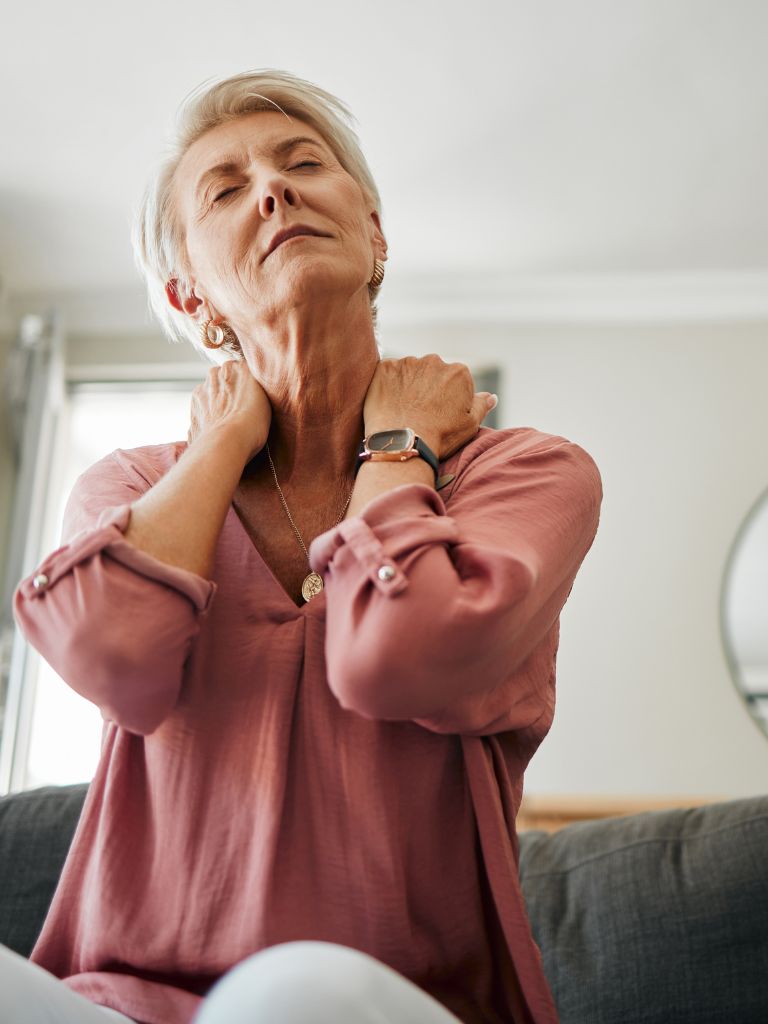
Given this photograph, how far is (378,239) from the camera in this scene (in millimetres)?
1281

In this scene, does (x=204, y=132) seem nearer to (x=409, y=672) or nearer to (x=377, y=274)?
(x=377, y=274)

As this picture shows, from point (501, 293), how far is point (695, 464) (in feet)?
2.78

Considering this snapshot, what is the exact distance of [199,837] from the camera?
90cm

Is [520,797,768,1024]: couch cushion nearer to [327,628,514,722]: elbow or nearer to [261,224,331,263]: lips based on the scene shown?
[327,628,514,722]: elbow

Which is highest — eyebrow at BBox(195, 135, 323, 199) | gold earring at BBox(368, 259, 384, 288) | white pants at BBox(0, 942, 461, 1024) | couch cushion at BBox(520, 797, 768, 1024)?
eyebrow at BBox(195, 135, 323, 199)

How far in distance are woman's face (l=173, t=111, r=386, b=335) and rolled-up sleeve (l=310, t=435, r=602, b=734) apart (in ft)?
0.98

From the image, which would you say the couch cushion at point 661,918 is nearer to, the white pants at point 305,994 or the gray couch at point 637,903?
the gray couch at point 637,903

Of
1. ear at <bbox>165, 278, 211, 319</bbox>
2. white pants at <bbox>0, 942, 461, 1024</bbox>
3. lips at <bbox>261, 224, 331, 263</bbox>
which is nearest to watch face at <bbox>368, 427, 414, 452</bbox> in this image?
lips at <bbox>261, 224, 331, 263</bbox>

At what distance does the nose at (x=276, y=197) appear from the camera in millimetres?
1106

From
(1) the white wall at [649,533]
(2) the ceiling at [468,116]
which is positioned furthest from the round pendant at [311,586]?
(1) the white wall at [649,533]

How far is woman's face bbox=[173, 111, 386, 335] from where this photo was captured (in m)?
1.09

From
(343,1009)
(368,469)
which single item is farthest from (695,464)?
(343,1009)

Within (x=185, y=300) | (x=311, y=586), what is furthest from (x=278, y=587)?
(x=185, y=300)

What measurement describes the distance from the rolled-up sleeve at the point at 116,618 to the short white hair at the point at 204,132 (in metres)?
0.48
